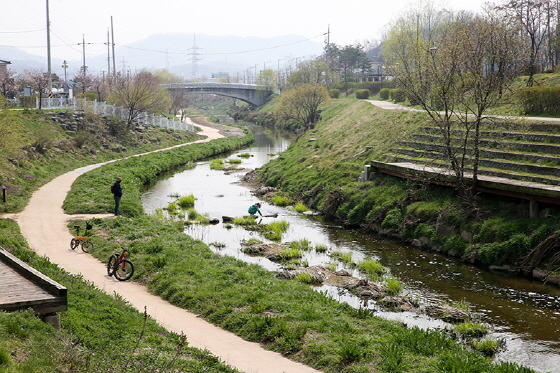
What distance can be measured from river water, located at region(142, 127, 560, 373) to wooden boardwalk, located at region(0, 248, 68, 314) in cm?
887

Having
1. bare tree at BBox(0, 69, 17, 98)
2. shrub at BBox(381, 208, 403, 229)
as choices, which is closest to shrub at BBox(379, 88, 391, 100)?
shrub at BBox(381, 208, 403, 229)

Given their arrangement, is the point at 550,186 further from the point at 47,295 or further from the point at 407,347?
the point at 47,295

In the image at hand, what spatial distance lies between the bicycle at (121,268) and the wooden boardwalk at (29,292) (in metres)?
5.35

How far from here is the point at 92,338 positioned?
40.6ft

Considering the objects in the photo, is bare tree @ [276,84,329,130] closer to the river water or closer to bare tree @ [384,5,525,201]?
the river water

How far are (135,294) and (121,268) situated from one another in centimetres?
189

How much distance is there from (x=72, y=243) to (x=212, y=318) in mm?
9366

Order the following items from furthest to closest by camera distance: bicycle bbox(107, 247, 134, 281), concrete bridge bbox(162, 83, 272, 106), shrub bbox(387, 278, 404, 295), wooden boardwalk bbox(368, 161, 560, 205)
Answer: concrete bridge bbox(162, 83, 272, 106) → wooden boardwalk bbox(368, 161, 560, 205) → shrub bbox(387, 278, 404, 295) → bicycle bbox(107, 247, 134, 281)

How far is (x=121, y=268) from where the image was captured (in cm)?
1969

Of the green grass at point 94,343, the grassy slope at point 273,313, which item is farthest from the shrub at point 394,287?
the green grass at point 94,343

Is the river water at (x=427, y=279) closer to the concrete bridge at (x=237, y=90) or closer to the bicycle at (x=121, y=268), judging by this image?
the bicycle at (x=121, y=268)

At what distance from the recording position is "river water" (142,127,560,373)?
15844 millimetres

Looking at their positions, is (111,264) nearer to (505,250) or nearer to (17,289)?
(17,289)

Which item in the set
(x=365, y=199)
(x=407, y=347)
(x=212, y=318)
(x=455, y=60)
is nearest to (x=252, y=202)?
(x=365, y=199)
